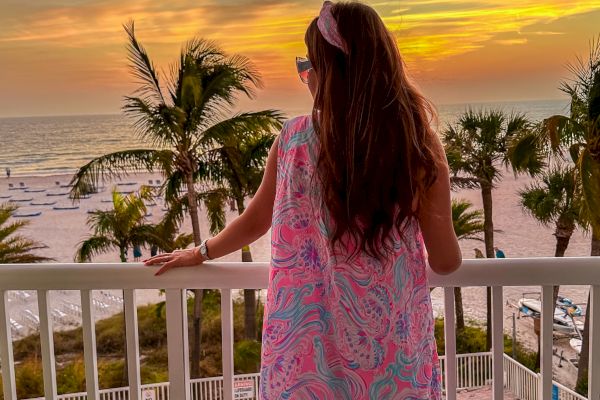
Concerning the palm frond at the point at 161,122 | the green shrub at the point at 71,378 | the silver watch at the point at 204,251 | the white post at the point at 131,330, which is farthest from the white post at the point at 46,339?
the green shrub at the point at 71,378

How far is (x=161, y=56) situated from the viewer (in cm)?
2503

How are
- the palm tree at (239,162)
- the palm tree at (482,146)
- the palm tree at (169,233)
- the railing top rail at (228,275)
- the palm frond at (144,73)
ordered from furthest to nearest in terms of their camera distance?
1. the palm tree at (482,146)
2. the palm frond at (144,73)
3. the palm tree at (169,233)
4. the palm tree at (239,162)
5. the railing top rail at (228,275)

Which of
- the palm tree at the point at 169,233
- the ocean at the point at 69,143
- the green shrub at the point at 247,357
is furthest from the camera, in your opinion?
the ocean at the point at 69,143

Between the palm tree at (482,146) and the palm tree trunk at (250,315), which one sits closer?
the palm tree at (482,146)

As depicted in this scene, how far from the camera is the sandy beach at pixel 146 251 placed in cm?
1847

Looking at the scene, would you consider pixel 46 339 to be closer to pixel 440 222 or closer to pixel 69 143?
pixel 440 222

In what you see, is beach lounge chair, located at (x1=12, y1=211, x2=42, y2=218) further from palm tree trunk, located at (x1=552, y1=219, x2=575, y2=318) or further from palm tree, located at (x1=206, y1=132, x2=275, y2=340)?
palm tree trunk, located at (x1=552, y1=219, x2=575, y2=318)

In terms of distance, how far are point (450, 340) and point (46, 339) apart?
0.94m

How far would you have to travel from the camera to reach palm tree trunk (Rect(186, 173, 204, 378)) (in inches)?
601

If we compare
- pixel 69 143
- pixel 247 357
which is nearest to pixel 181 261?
pixel 247 357

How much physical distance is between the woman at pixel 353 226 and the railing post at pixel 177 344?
0.25 meters

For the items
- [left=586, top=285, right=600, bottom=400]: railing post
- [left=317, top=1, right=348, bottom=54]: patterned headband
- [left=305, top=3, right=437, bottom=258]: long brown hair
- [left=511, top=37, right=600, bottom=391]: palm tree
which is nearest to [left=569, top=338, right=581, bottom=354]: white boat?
[left=511, top=37, right=600, bottom=391]: palm tree

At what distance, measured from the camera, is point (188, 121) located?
567 inches

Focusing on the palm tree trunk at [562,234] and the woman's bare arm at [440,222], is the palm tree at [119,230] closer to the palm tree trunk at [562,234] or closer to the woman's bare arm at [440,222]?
the palm tree trunk at [562,234]
